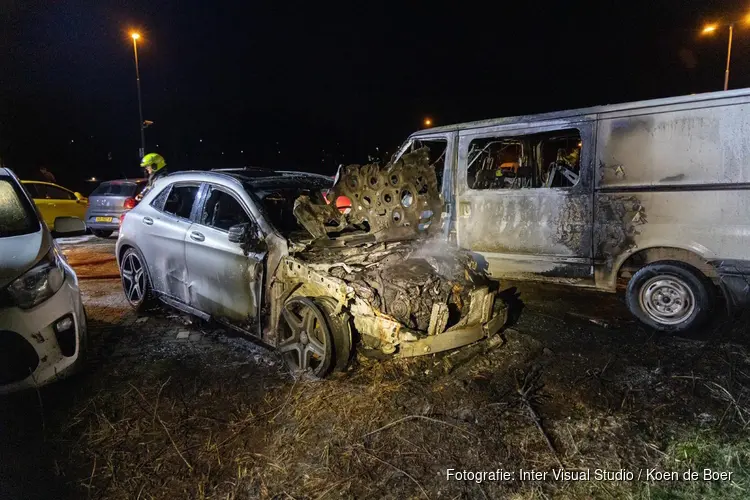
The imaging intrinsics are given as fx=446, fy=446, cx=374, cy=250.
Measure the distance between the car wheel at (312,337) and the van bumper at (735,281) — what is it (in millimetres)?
3439

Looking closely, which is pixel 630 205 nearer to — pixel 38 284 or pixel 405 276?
pixel 405 276

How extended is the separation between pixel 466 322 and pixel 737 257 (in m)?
2.60

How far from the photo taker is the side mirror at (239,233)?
12.2 feet

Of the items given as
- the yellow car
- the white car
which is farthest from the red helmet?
the yellow car

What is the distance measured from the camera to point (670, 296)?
174 inches

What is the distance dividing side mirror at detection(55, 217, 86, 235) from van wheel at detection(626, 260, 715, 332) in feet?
17.8

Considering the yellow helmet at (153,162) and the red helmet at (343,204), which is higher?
the yellow helmet at (153,162)

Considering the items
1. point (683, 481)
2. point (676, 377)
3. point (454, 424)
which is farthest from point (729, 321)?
point (454, 424)

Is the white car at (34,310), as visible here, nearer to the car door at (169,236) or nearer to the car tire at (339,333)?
the car door at (169,236)

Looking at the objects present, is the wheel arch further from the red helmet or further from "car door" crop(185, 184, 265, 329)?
"car door" crop(185, 184, 265, 329)

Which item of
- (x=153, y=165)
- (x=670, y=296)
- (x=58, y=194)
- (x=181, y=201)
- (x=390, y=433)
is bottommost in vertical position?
(x=390, y=433)

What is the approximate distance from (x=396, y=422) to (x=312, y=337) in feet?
3.13

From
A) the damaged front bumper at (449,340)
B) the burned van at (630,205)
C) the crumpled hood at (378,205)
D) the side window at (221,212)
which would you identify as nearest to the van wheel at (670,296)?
the burned van at (630,205)

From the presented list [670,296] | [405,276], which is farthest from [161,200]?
[670,296]
